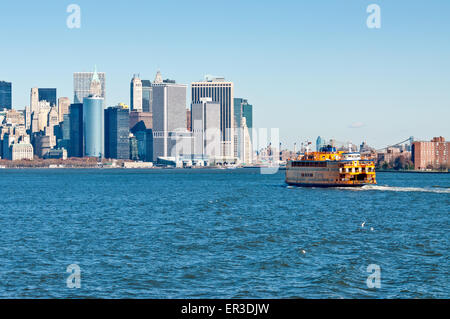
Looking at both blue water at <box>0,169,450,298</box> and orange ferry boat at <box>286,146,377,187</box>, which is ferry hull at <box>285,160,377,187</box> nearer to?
orange ferry boat at <box>286,146,377,187</box>

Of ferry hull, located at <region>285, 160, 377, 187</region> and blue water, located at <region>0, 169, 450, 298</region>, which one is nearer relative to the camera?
blue water, located at <region>0, 169, 450, 298</region>

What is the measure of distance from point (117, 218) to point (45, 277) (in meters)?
34.4

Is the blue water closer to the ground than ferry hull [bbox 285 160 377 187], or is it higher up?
closer to the ground

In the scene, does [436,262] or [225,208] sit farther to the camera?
[225,208]

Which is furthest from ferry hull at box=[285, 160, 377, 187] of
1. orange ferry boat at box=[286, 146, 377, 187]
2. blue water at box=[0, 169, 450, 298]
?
blue water at box=[0, 169, 450, 298]

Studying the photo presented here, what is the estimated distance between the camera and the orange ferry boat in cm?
12106

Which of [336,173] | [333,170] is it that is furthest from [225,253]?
[333,170]

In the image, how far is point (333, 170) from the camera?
122m

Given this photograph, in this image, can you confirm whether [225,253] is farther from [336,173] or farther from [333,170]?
[333,170]

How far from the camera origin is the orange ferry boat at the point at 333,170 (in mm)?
121062
